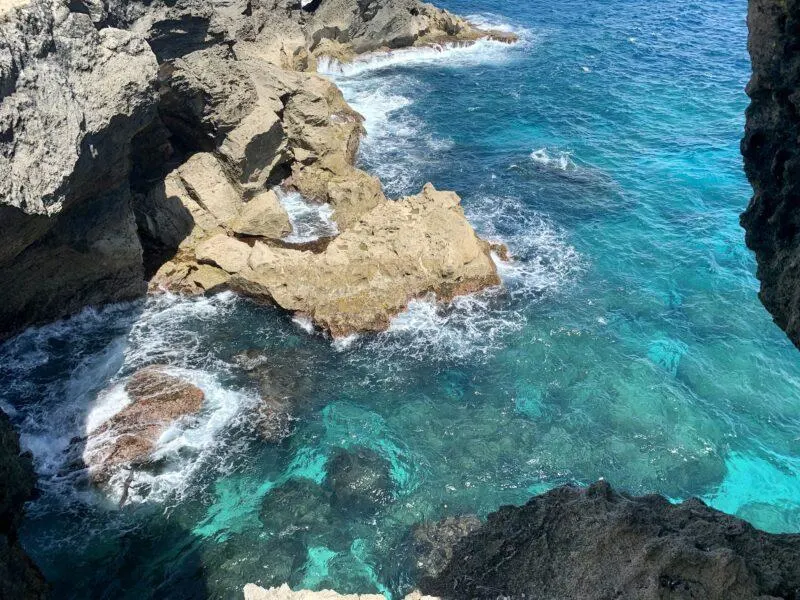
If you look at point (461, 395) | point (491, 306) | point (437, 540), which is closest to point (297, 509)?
point (437, 540)

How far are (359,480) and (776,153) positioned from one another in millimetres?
11486

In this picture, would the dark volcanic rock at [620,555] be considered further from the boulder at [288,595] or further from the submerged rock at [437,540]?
the submerged rock at [437,540]

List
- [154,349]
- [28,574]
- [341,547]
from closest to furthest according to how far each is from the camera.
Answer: [28,574], [341,547], [154,349]

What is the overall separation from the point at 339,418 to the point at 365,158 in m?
16.7

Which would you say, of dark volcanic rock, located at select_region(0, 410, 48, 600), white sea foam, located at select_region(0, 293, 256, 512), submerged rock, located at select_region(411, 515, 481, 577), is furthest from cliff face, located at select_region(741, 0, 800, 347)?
white sea foam, located at select_region(0, 293, 256, 512)

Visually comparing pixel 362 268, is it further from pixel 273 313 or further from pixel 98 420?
pixel 98 420

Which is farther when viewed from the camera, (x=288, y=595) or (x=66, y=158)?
(x=66, y=158)

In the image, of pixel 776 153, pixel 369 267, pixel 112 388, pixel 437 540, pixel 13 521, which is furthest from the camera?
pixel 369 267

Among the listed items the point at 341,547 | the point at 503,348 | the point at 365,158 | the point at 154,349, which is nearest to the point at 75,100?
the point at 154,349

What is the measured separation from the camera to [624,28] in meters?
50.3

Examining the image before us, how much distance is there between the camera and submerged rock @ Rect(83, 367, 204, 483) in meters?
15.1

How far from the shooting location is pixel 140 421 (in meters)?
16.0

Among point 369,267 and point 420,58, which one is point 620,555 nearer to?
point 369,267

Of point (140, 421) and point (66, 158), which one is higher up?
point (66, 158)
